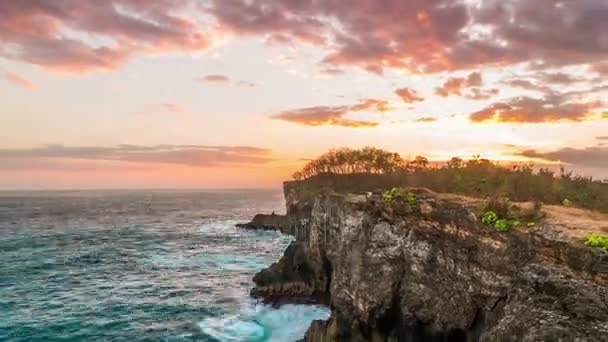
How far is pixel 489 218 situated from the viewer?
20828 millimetres

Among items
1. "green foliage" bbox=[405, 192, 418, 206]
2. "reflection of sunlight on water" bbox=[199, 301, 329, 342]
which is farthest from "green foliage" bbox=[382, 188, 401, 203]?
"reflection of sunlight on water" bbox=[199, 301, 329, 342]

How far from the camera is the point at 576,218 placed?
21.2 meters

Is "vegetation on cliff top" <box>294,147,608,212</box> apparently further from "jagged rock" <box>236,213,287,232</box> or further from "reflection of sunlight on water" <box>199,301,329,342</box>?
"jagged rock" <box>236,213,287,232</box>

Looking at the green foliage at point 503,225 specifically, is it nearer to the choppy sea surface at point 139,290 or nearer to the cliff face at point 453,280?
the cliff face at point 453,280

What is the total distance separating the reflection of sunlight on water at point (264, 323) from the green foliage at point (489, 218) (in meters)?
20.1

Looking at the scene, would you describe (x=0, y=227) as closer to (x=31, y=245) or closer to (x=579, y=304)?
(x=31, y=245)

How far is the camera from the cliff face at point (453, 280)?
14.5 m

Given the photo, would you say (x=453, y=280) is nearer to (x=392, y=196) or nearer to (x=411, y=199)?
(x=411, y=199)

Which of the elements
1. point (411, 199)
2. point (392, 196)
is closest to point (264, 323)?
point (392, 196)

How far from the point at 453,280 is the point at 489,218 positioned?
11.8ft

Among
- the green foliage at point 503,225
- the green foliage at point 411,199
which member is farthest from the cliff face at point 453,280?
the green foliage at point 411,199

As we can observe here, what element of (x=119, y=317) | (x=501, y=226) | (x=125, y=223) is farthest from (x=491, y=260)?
(x=125, y=223)

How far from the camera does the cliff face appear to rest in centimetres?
1449

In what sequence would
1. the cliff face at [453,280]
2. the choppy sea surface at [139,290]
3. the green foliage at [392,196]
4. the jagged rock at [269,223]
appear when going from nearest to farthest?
the cliff face at [453,280], the green foliage at [392,196], the choppy sea surface at [139,290], the jagged rock at [269,223]
